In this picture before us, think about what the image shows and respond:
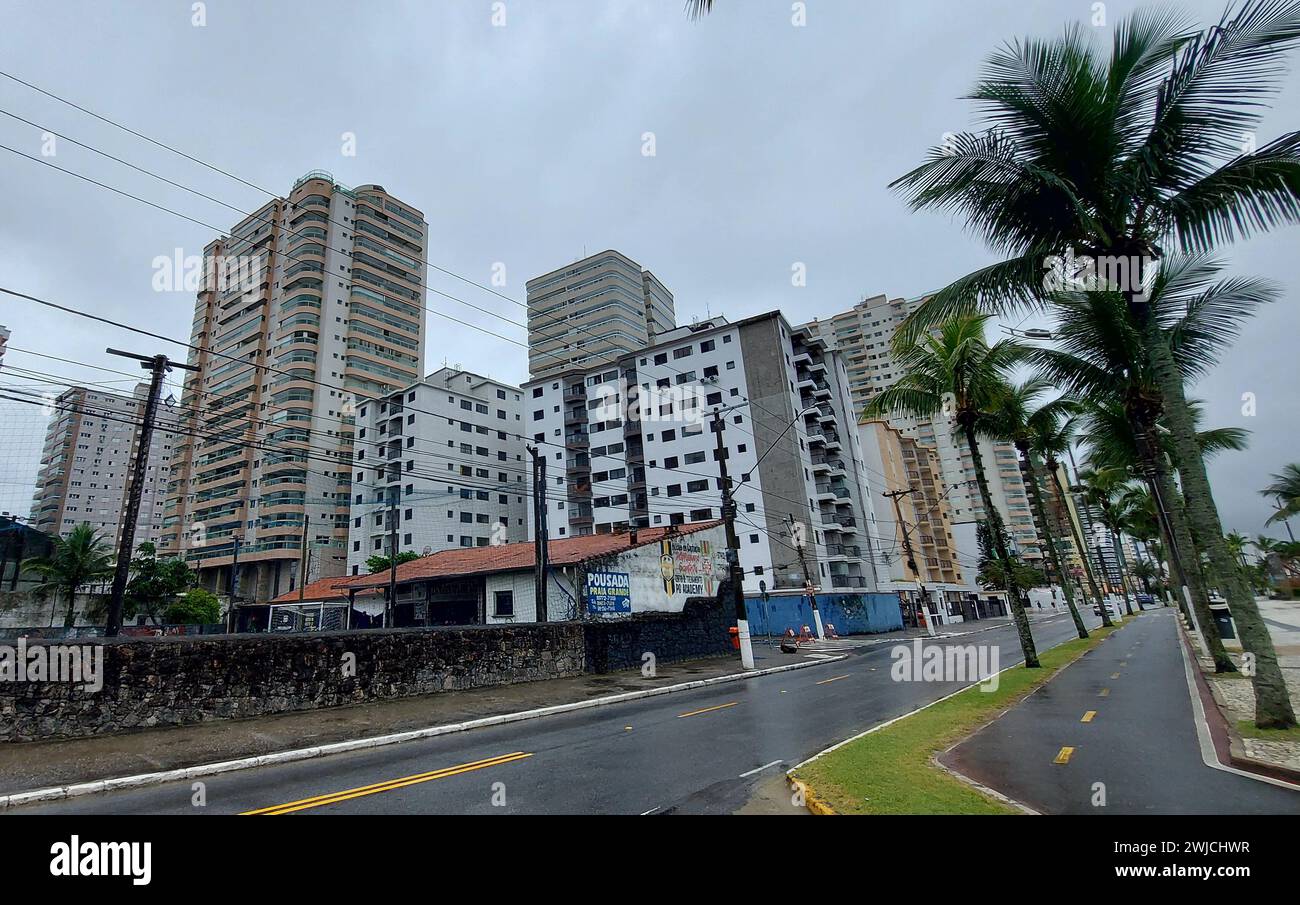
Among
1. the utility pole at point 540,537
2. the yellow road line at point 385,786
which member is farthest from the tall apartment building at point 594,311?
the yellow road line at point 385,786

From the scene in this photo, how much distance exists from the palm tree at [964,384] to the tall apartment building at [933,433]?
98554 mm

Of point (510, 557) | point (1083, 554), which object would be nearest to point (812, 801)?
point (510, 557)

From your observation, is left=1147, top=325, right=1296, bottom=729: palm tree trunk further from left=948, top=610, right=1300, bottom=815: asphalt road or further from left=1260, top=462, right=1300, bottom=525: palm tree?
left=1260, top=462, right=1300, bottom=525: palm tree

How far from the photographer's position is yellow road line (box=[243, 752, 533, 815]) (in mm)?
6500

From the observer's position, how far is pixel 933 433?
125438 mm

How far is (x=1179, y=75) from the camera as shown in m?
8.91

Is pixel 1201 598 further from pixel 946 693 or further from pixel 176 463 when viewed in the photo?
pixel 176 463

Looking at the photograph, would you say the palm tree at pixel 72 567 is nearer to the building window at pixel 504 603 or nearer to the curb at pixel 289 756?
the building window at pixel 504 603

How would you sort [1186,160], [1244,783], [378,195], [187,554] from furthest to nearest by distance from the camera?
[378,195], [187,554], [1186,160], [1244,783]

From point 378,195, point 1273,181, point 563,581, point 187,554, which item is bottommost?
point 563,581

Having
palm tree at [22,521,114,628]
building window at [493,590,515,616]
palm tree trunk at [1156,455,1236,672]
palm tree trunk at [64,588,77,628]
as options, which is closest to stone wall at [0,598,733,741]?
building window at [493,590,515,616]

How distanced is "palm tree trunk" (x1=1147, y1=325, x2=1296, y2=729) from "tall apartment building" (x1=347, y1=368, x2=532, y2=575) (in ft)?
203
